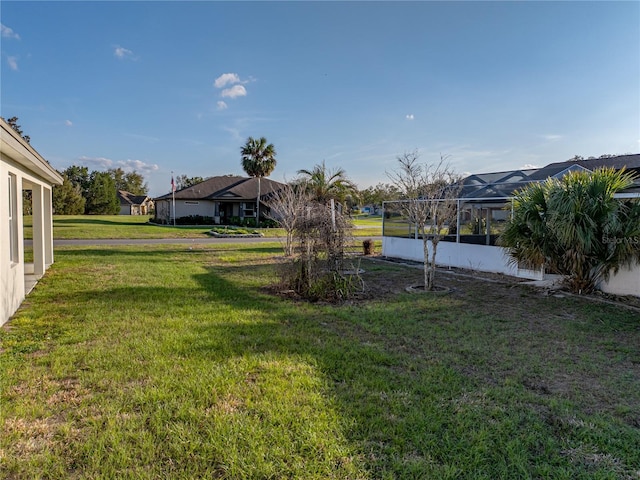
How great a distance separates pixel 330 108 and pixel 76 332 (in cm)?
1547

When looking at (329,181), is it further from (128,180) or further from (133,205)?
(128,180)

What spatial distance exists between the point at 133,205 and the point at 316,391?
79.3m

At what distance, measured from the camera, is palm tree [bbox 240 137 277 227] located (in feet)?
112

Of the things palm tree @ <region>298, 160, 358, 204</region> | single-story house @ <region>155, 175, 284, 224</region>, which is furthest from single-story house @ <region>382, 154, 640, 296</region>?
single-story house @ <region>155, 175, 284, 224</region>

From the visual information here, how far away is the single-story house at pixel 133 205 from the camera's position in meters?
72.1

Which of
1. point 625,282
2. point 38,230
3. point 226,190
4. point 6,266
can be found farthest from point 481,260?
point 226,190

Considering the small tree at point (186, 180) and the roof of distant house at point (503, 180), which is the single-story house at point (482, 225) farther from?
the small tree at point (186, 180)

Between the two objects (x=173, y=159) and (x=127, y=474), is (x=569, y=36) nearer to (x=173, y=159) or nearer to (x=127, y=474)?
(x=127, y=474)

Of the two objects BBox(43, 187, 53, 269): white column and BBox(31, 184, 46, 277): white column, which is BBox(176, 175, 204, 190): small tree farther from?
BBox(31, 184, 46, 277): white column

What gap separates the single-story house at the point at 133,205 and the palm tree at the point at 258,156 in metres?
45.9

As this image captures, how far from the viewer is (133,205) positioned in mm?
73875

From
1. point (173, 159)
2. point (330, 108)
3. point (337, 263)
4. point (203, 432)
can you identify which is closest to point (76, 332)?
point (203, 432)

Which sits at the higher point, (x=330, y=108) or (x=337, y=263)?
(x=330, y=108)

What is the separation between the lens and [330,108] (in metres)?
18.3
